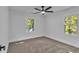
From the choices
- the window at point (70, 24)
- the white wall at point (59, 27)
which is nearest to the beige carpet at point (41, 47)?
the white wall at point (59, 27)

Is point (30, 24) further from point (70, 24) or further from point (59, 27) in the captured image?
point (70, 24)

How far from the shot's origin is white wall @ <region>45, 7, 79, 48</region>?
955mm

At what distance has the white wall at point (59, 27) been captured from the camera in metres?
0.95

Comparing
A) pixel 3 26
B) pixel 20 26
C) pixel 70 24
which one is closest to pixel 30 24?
pixel 20 26

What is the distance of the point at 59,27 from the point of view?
1031mm

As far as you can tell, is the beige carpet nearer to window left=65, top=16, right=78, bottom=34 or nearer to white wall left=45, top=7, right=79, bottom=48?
white wall left=45, top=7, right=79, bottom=48

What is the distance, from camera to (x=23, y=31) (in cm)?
99

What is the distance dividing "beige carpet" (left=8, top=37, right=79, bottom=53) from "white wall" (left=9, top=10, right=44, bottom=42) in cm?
6

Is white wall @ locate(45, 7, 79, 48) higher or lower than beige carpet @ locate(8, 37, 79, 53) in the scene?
higher

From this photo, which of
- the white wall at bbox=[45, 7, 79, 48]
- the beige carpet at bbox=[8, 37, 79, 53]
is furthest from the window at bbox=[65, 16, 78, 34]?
the beige carpet at bbox=[8, 37, 79, 53]

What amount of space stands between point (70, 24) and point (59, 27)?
122 millimetres

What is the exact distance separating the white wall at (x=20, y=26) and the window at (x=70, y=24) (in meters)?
0.27

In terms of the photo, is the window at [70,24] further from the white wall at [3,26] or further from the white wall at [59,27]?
the white wall at [3,26]
